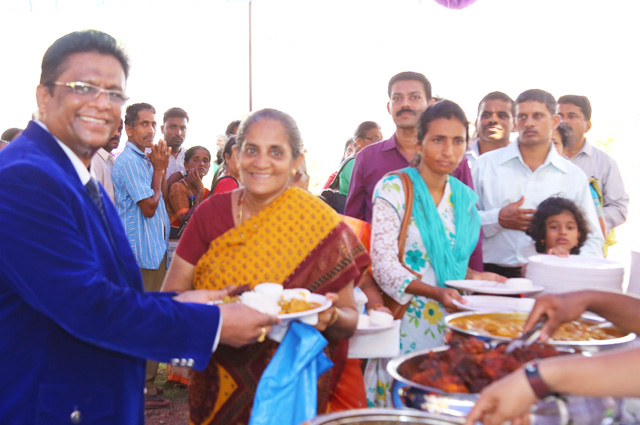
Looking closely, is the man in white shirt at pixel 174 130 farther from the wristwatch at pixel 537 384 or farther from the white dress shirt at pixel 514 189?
the wristwatch at pixel 537 384

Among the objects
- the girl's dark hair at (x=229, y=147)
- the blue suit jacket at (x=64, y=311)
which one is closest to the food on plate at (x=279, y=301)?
the blue suit jacket at (x=64, y=311)

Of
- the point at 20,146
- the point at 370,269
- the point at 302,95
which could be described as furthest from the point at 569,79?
the point at 20,146

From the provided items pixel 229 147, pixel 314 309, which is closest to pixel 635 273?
pixel 314 309

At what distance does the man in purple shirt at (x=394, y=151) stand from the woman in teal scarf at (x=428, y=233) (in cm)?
102

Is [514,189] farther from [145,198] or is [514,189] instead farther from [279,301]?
[145,198]

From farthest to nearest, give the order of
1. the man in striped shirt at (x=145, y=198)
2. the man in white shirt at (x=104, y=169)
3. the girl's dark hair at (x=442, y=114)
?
the man in striped shirt at (x=145, y=198) < the man in white shirt at (x=104, y=169) < the girl's dark hair at (x=442, y=114)

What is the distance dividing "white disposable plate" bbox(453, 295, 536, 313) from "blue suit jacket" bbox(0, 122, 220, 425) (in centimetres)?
108

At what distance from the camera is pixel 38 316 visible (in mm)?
1612

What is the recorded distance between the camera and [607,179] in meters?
5.05

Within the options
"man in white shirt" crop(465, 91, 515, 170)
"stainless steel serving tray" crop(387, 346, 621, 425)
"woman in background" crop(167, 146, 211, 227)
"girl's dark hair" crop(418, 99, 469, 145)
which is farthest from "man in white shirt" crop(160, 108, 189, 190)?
"stainless steel serving tray" crop(387, 346, 621, 425)

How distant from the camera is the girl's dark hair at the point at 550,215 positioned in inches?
130

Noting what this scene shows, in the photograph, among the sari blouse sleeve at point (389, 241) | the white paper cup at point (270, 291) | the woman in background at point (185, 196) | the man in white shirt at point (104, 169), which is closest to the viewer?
the white paper cup at point (270, 291)

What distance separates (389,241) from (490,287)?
0.54 metres

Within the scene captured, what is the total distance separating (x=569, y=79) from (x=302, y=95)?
778cm
